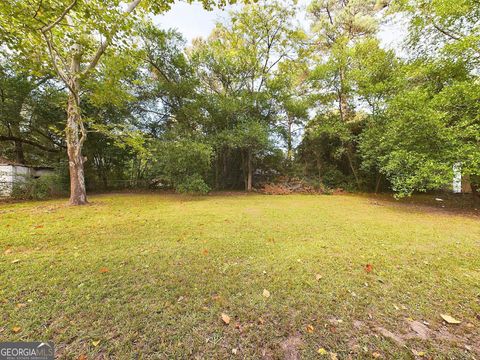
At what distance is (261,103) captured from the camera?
469 inches

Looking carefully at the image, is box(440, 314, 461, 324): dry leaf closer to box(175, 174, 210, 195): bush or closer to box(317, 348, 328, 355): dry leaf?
box(317, 348, 328, 355): dry leaf

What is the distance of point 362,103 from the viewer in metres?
10.1

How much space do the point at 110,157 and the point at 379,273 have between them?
14052 millimetres

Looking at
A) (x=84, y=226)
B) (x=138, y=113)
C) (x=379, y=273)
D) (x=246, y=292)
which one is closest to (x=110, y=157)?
(x=138, y=113)

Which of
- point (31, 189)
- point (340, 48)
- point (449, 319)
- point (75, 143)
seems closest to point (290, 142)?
point (340, 48)

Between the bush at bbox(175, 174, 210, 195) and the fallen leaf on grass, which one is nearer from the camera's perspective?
the fallen leaf on grass

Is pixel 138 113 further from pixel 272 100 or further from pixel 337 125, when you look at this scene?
pixel 337 125

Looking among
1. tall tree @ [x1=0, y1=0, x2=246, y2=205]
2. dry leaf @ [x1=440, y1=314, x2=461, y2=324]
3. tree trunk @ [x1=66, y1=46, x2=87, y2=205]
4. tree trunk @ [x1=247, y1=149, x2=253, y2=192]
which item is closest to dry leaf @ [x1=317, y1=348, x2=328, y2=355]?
dry leaf @ [x1=440, y1=314, x2=461, y2=324]

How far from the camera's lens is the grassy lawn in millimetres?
1355

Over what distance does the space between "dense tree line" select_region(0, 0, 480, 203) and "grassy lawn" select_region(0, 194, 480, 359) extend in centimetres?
436

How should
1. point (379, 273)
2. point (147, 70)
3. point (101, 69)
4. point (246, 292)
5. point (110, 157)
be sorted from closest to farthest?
point (246, 292), point (379, 273), point (101, 69), point (147, 70), point (110, 157)

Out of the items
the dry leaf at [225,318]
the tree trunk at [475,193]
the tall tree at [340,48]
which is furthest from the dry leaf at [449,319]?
the tall tree at [340,48]

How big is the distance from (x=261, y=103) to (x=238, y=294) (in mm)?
11674

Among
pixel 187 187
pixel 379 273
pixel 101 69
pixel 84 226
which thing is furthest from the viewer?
pixel 187 187
